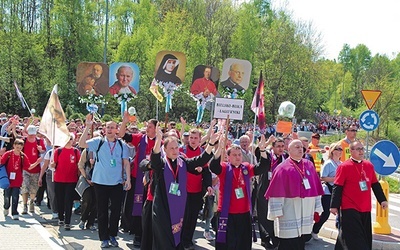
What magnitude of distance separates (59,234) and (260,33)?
43576 millimetres

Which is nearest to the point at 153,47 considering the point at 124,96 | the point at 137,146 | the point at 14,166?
the point at 124,96

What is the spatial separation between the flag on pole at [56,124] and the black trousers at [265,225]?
3.61 metres

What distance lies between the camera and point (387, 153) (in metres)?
9.11

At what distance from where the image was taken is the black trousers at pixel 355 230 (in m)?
6.98

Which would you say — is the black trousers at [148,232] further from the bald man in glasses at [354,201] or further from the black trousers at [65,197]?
the black trousers at [65,197]

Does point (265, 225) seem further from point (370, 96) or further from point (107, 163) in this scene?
point (370, 96)

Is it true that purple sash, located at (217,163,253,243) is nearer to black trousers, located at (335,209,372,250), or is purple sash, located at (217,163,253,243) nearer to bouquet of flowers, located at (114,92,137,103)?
black trousers, located at (335,209,372,250)

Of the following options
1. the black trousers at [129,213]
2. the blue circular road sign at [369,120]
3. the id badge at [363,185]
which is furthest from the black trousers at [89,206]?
the blue circular road sign at [369,120]

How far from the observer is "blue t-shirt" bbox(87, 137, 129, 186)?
7.71 metres

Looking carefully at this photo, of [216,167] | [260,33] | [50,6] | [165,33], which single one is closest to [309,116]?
[260,33]

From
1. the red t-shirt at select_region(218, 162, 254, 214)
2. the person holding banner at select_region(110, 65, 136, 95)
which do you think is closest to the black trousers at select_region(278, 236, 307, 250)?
the red t-shirt at select_region(218, 162, 254, 214)

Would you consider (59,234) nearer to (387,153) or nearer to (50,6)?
(387,153)

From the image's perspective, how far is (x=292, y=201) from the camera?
6324 mm

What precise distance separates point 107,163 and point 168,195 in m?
2.04
